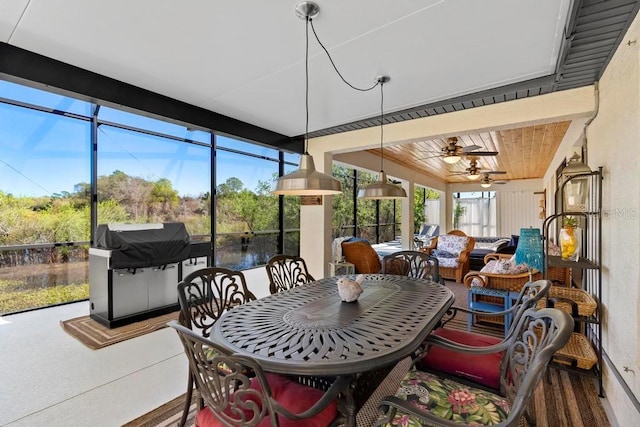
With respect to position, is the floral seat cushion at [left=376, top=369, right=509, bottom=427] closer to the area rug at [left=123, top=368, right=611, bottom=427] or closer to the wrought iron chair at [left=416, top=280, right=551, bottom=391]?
the wrought iron chair at [left=416, top=280, right=551, bottom=391]

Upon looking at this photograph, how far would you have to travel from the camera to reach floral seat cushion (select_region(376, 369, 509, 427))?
1306 millimetres

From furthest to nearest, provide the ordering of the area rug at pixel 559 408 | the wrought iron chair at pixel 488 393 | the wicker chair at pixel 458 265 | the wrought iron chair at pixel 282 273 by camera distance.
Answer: the wicker chair at pixel 458 265 < the wrought iron chair at pixel 282 273 < the area rug at pixel 559 408 < the wrought iron chair at pixel 488 393

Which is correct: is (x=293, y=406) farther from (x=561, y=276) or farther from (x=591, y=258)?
(x=561, y=276)

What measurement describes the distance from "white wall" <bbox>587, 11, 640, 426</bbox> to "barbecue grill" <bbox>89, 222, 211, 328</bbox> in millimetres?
4365

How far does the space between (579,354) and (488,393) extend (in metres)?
1.51

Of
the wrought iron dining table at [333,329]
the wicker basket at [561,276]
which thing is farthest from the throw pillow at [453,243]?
the wrought iron dining table at [333,329]

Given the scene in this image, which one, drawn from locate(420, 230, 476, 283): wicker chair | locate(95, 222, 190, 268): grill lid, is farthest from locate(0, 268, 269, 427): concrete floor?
locate(420, 230, 476, 283): wicker chair

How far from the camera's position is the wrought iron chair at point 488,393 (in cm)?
110

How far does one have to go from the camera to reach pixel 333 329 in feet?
5.26

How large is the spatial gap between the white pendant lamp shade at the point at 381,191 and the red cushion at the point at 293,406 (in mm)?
1729

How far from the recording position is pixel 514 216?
37.0 ft

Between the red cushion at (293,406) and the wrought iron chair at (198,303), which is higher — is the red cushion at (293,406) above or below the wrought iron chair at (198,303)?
below

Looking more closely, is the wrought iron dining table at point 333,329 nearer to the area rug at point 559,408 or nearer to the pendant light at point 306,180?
the pendant light at point 306,180

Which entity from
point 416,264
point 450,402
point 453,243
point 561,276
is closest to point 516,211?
point 453,243
